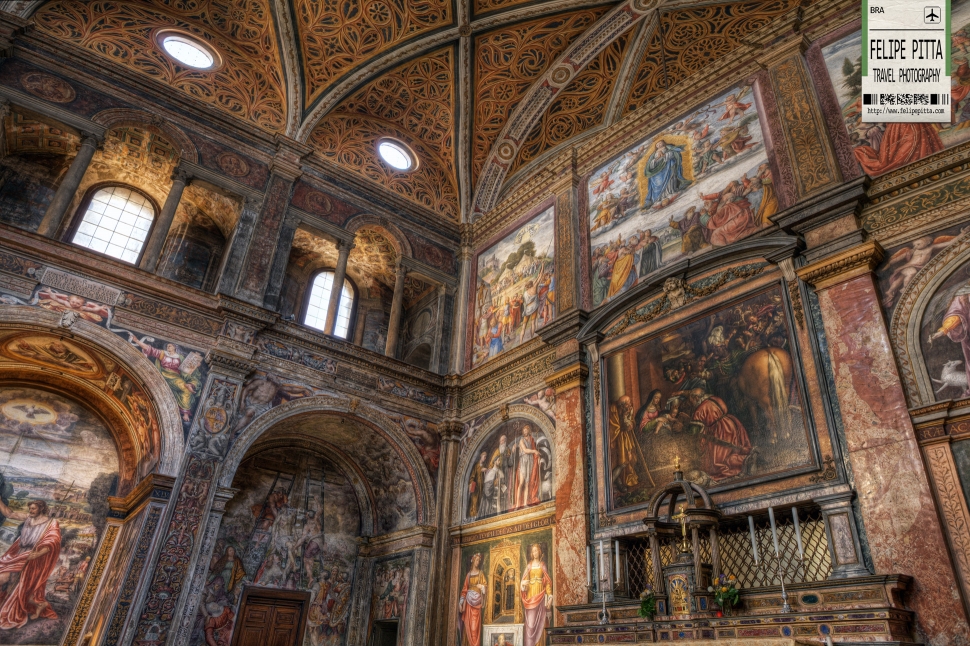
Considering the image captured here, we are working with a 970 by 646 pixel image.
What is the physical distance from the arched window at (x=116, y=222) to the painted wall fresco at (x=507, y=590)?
29.3ft

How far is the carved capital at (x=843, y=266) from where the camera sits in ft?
24.1

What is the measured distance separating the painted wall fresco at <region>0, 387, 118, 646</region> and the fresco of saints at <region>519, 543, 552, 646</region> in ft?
23.7

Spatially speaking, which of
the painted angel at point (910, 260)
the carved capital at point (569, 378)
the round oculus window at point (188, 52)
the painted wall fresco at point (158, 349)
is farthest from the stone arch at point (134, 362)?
the painted angel at point (910, 260)

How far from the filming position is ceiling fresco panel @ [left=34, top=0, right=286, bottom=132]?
11641mm

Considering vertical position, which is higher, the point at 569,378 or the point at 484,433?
the point at 569,378

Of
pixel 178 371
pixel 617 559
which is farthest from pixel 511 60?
pixel 617 559

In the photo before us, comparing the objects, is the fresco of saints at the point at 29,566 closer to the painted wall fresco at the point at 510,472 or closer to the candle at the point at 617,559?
the painted wall fresco at the point at 510,472

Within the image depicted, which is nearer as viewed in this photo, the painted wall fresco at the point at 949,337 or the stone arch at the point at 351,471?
the painted wall fresco at the point at 949,337

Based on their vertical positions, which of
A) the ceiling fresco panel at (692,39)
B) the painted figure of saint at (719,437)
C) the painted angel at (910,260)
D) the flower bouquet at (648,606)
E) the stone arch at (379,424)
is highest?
the ceiling fresco panel at (692,39)

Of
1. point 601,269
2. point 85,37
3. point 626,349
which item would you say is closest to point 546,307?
point 601,269

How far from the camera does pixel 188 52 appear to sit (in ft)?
42.3

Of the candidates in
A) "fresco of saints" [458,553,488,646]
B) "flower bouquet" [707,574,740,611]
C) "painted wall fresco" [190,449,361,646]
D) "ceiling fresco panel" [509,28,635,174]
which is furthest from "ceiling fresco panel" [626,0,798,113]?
"painted wall fresco" [190,449,361,646]

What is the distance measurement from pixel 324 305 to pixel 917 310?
12088 mm

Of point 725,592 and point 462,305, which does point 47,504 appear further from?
point 725,592
